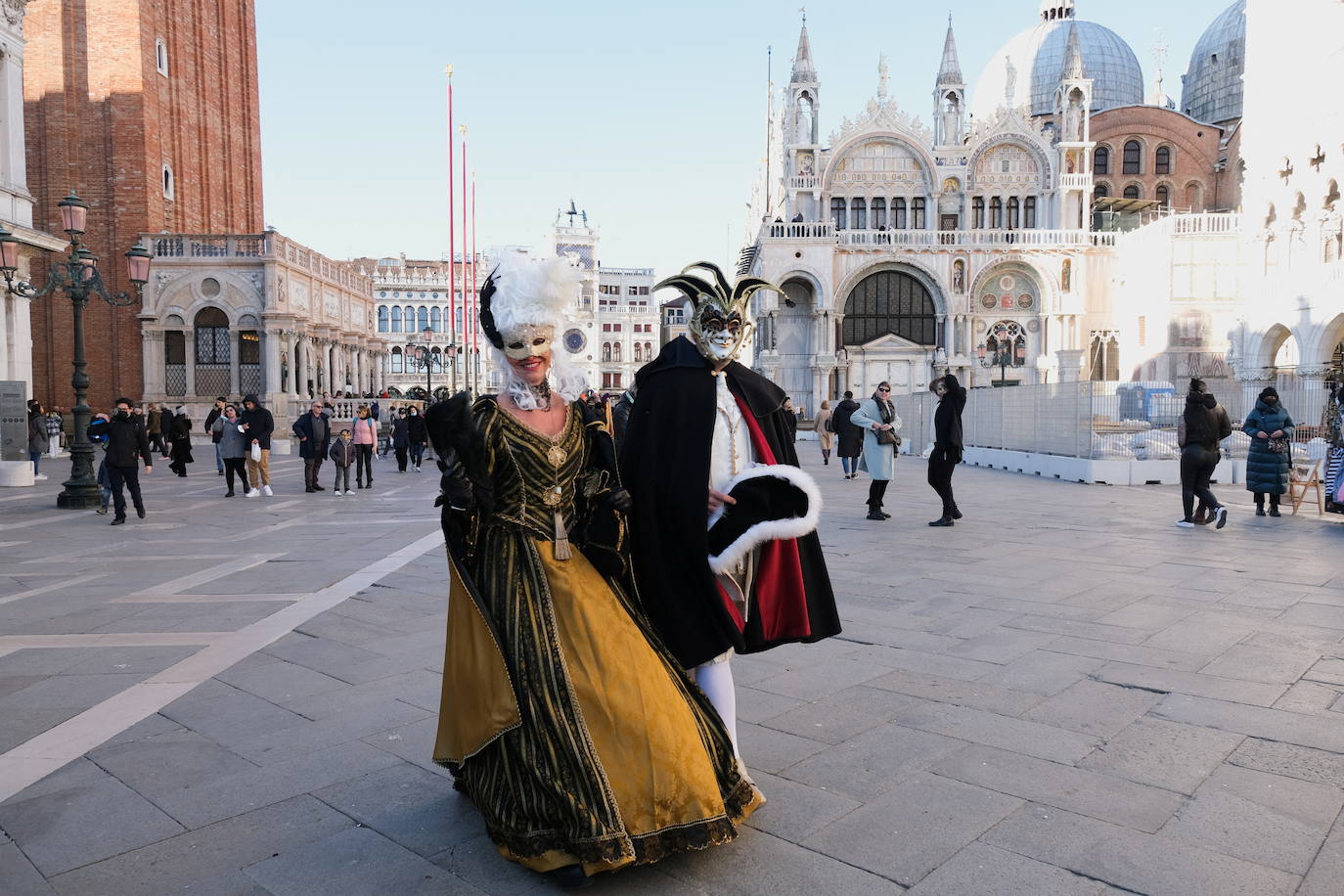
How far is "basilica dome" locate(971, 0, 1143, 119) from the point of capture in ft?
165

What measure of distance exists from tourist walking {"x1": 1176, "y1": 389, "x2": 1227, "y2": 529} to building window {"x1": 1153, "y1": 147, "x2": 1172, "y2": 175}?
1761 inches

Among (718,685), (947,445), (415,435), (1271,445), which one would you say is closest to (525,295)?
(718,685)

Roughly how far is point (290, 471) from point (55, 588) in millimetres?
13407

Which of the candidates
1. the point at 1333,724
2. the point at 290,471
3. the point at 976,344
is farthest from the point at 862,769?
the point at 976,344

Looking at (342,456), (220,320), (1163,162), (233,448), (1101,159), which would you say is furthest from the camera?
(1101,159)

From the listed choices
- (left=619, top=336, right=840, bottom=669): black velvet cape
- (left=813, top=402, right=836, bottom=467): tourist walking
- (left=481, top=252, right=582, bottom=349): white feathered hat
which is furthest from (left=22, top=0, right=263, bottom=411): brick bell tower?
(left=619, top=336, right=840, bottom=669): black velvet cape

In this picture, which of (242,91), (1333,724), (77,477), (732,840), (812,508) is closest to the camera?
(732,840)

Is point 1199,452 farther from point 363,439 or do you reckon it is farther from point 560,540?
point 363,439

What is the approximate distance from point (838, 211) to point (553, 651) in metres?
43.3

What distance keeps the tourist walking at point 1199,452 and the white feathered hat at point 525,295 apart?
9.32 meters

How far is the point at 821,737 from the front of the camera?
3.71 metres

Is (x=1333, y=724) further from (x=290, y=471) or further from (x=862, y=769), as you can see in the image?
(x=290, y=471)

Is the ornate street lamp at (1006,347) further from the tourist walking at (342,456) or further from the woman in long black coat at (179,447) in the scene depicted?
the woman in long black coat at (179,447)

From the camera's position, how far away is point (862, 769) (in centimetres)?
337
